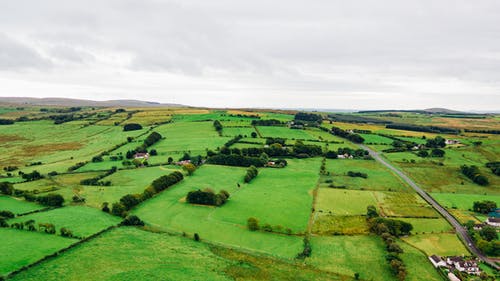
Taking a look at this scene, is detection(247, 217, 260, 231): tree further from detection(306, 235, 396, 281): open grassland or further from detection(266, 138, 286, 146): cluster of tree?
detection(266, 138, 286, 146): cluster of tree

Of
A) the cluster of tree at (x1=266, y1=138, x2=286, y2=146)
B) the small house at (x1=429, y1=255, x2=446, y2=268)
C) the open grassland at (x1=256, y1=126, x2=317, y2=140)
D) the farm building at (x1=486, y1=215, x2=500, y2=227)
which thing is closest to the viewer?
the small house at (x1=429, y1=255, x2=446, y2=268)

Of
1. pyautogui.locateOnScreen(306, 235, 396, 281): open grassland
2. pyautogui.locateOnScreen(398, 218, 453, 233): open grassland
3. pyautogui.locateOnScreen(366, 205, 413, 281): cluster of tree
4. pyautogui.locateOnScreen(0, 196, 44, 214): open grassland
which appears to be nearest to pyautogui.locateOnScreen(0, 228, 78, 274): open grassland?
pyautogui.locateOnScreen(0, 196, 44, 214): open grassland

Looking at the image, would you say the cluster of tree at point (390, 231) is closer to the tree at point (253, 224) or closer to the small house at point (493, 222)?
the small house at point (493, 222)

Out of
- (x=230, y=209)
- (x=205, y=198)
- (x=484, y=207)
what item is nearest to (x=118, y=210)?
(x=205, y=198)

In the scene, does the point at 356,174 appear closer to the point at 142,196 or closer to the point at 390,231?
the point at 390,231

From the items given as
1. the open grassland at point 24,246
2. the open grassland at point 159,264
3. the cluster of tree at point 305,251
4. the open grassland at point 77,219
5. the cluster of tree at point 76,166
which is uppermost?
the cluster of tree at point 76,166

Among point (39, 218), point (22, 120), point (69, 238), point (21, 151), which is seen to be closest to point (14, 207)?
point (39, 218)

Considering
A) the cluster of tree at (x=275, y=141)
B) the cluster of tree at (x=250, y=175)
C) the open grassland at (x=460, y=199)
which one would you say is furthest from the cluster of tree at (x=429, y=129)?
the cluster of tree at (x=250, y=175)
